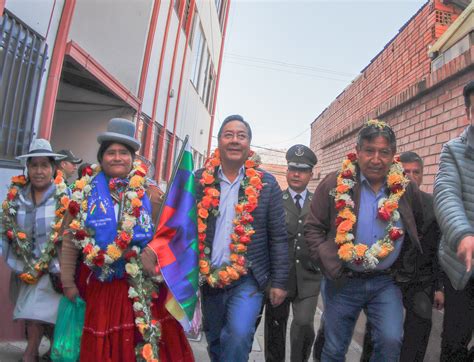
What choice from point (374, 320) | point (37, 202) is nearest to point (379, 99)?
point (374, 320)

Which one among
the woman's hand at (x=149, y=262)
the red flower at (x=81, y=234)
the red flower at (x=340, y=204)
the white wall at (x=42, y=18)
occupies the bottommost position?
the woman's hand at (x=149, y=262)

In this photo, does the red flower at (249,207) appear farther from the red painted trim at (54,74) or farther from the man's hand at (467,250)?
the red painted trim at (54,74)

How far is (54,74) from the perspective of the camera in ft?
16.9

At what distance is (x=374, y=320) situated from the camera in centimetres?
281

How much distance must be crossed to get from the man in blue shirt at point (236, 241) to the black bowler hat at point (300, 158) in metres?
1.02

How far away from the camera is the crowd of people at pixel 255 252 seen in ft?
8.79

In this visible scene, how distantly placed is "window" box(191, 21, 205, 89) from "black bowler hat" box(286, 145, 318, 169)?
10.3 meters

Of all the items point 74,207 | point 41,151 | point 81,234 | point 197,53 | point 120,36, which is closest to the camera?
point 81,234

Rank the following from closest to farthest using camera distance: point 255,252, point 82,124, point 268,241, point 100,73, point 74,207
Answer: point 74,207 → point 255,252 → point 268,241 → point 100,73 → point 82,124

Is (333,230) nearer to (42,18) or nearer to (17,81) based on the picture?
(17,81)

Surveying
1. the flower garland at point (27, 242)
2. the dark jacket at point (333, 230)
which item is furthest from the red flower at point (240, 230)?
the flower garland at point (27, 242)

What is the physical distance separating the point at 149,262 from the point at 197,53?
12968 mm

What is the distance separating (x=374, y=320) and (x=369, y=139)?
128 cm

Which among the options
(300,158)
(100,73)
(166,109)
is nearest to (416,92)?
(300,158)
